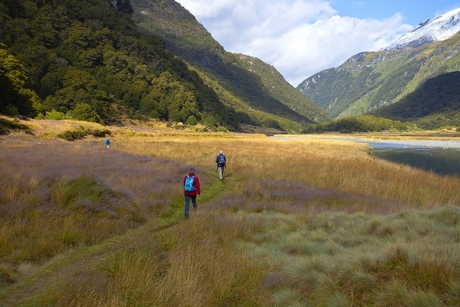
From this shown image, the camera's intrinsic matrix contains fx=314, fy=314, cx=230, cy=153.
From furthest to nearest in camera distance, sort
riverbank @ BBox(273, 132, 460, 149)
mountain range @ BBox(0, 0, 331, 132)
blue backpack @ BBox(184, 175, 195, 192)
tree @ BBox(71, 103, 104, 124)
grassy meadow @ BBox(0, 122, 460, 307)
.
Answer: riverbank @ BBox(273, 132, 460, 149) → tree @ BBox(71, 103, 104, 124) → mountain range @ BBox(0, 0, 331, 132) → blue backpack @ BBox(184, 175, 195, 192) → grassy meadow @ BBox(0, 122, 460, 307)

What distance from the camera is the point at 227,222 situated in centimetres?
927

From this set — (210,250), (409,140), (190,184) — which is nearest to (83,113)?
(190,184)

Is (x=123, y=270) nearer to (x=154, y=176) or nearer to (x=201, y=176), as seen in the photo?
(x=154, y=176)

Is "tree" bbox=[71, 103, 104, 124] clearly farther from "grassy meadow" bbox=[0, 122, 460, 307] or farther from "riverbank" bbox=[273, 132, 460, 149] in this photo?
"riverbank" bbox=[273, 132, 460, 149]

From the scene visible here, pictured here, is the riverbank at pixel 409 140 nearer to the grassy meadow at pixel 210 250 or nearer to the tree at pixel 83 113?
the tree at pixel 83 113

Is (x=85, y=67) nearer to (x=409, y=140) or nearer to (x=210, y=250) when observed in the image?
(x=210, y=250)

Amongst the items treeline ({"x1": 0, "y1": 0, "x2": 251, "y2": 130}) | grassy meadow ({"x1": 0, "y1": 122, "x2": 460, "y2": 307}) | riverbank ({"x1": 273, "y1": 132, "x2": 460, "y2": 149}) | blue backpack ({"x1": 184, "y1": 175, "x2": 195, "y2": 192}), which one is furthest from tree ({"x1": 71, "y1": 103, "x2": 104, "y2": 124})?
riverbank ({"x1": 273, "y1": 132, "x2": 460, "y2": 149})

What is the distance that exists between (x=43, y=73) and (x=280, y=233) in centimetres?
7570

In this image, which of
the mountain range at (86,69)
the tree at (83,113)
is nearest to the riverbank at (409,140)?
the mountain range at (86,69)

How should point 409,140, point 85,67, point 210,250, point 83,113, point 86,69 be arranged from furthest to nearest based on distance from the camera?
1. point 409,140
2. point 85,67
3. point 86,69
4. point 83,113
5. point 210,250

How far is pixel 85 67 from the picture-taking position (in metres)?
84.9

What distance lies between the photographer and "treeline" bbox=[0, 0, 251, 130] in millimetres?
57281

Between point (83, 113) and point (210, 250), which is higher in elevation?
point (83, 113)

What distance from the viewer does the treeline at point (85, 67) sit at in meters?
57.3
